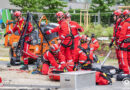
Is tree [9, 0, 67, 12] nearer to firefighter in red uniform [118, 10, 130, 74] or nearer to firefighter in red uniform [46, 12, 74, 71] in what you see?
firefighter in red uniform [46, 12, 74, 71]

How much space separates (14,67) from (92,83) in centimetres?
516

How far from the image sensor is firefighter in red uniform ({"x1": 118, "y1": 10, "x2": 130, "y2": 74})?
37.8ft

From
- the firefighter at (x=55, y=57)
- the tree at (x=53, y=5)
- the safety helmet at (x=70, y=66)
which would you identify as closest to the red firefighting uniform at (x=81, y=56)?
the safety helmet at (x=70, y=66)

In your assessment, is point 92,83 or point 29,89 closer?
point 29,89

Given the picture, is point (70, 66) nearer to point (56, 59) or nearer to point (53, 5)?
point (56, 59)

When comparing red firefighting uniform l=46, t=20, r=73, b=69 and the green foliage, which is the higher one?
red firefighting uniform l=46, t=20, r=73, b=69

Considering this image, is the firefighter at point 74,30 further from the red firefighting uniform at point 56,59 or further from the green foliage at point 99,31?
the green foliage at point 99,31

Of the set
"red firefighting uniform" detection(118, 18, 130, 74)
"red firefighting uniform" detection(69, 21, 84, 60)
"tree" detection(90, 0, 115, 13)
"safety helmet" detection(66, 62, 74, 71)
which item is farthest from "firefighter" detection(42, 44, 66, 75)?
"tree" detection(90, 0, 115, 13)

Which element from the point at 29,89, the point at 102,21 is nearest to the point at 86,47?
the point at 29,89

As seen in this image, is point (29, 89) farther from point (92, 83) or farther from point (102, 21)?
point (102, 21)

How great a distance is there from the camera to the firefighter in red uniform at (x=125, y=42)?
11.5m

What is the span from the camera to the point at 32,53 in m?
14.2

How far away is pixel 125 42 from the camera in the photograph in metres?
11.6

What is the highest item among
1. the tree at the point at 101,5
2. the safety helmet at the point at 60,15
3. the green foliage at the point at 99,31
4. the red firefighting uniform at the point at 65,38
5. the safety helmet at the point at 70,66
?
the safety helmet at the point at 60,15
